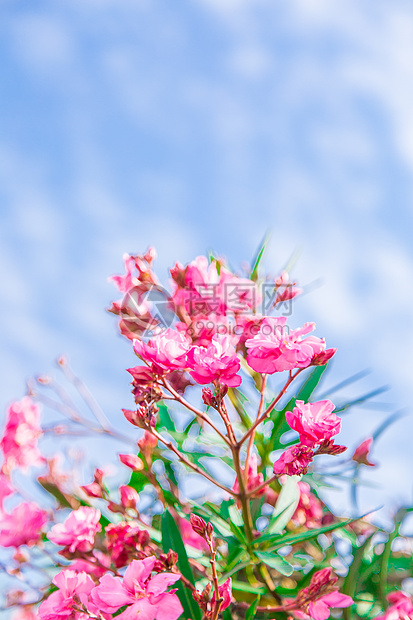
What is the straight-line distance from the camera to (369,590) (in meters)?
1.18

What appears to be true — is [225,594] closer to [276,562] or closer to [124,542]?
[276,562]

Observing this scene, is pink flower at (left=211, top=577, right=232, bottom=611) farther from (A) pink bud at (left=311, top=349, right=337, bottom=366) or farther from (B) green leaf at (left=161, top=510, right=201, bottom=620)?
(A) pink bud at (left=311, top=349, right=337, bottom=366)

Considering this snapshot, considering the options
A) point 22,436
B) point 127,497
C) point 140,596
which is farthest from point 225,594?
point 22,436

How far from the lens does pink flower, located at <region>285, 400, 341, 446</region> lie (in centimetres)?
83

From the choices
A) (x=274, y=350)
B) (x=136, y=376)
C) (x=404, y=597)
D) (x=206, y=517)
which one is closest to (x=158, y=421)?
Answer: (x=206, y=517)

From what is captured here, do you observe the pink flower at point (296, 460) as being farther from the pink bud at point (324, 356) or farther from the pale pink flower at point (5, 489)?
the pale pink flower at point (5, 489)

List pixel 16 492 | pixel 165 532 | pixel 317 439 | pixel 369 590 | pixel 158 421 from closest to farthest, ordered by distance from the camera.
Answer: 1. pixel 317 439
2. pixel 165 532
3. pixel 369 590
4. pixel 158 421
5. pixel 16 492

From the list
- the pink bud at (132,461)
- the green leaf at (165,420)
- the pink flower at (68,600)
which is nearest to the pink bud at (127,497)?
the pink bud at (132,461)

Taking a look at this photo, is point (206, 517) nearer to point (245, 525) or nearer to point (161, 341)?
point (245, 525)

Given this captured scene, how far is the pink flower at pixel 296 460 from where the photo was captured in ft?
2.72

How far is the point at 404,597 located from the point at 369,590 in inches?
6.4

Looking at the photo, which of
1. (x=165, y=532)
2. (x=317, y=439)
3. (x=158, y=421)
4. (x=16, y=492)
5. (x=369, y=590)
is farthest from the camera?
(x=16, y=492)

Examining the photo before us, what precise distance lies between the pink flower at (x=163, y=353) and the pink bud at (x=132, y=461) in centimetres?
42

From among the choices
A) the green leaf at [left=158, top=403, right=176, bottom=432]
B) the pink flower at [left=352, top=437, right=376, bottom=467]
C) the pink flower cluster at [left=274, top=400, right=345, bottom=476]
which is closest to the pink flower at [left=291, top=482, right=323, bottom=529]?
the pink flower at [left=352, top=437, right=376, bottom=467]
